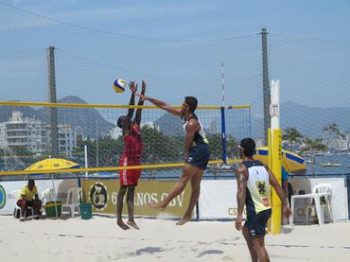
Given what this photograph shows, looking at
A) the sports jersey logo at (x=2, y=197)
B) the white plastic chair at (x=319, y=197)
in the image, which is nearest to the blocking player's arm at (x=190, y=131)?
the white plastic chair at (x=319, y=197)


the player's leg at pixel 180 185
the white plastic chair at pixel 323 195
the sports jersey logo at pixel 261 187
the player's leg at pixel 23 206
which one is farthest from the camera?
the player's leg at pixel 23 206

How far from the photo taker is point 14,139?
11.0 metres

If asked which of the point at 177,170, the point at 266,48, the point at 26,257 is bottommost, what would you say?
the point at 26,257

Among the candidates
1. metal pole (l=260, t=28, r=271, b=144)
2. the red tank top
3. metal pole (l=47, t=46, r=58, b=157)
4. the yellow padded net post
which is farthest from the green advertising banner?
the red tank top

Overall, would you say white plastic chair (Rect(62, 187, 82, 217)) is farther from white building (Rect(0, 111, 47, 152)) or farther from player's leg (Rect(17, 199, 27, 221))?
white building (Rect(0, 111, 47, 152))

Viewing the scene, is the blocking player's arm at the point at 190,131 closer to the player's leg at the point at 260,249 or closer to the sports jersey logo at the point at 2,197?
the player's leg at the point at 260,249

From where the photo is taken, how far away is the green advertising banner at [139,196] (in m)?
12.0

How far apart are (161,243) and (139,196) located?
326 centimetres

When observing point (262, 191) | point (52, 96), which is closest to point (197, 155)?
point (262, 191)

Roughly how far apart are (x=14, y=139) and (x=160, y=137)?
2551mm

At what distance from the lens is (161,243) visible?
938cm

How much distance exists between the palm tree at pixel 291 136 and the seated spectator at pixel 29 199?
17.0 ft

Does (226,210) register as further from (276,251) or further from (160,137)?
(276,251)

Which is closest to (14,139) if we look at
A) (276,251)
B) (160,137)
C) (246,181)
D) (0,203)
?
(160,137)
